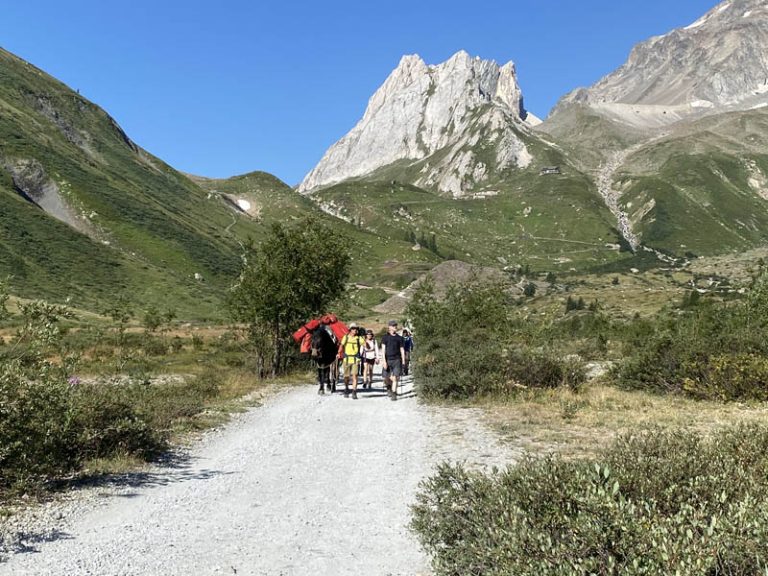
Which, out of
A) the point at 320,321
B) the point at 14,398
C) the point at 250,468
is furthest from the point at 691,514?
the point at 320,321

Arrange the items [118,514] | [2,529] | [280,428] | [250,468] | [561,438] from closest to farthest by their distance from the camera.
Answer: [2,529]
[118,514]
[250,468]
[561,438]
[280,428]

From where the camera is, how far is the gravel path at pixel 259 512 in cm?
651

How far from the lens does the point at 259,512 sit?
27.3 feet

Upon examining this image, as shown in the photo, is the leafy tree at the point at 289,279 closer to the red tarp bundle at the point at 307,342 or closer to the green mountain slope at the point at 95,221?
the red tarp bundle at the point at 307,342

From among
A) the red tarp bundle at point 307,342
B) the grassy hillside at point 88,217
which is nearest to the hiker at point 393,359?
the red tarp bundle at point 307,342

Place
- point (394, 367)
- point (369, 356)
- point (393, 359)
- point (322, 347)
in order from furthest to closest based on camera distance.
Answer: point (369, 356)
point (322, 347)
point (393, 359)
point (394, 367)

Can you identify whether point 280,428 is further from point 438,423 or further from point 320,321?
point 320,321

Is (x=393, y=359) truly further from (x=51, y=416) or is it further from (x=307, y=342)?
(x=51, y=416)

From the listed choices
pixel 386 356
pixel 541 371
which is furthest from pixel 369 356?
pixel 541 371

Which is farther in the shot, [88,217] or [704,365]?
[88,217]

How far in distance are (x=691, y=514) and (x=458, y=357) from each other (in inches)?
629

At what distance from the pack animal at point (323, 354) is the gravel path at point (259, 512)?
7700mm

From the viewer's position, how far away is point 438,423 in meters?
15.5

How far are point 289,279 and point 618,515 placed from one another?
85.1ft
